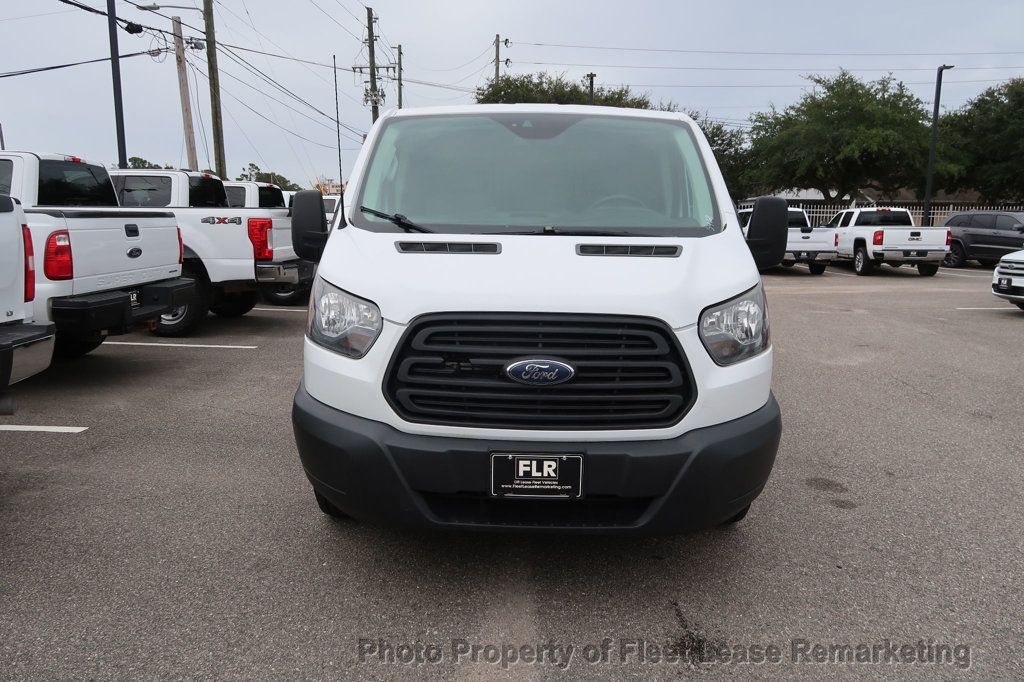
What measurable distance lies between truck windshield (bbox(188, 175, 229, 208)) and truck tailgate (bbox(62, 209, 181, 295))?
2.71 meters

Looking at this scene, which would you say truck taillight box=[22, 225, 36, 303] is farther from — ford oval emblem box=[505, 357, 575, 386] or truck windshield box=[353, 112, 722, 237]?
ford oval emblem box=[505, 357, 575, 386]

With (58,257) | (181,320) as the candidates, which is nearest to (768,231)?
(58,257)

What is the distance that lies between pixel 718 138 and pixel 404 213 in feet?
147

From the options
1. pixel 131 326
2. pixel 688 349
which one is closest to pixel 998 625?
pixel 688 349

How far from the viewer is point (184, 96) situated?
23.0 m

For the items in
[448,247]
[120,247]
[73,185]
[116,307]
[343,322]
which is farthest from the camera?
[73,185]

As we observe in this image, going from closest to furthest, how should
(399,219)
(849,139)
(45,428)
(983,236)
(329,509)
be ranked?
(399,219)
(329,509)
(45,428)
(983,236)
(849,139)

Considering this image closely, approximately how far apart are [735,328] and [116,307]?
5.32 meters

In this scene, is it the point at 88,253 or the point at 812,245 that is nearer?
the point at 88,253

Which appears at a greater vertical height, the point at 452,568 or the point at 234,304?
the point at 234,304

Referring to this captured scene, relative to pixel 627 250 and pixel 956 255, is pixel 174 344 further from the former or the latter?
pixel 956 255

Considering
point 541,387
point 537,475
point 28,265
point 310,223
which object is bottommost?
point 537,475

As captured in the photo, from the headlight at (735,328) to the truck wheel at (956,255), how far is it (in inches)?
871

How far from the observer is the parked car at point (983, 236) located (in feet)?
67.5
